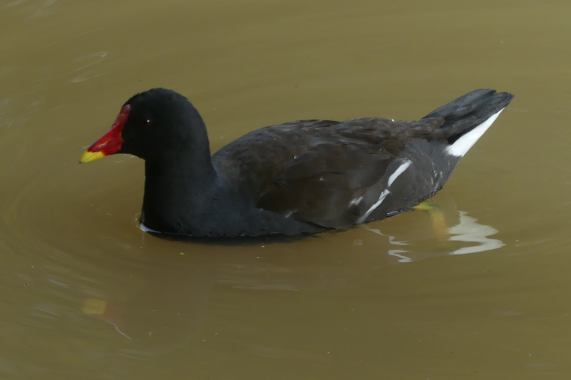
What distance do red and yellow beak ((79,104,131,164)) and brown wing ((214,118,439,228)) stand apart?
54 cm

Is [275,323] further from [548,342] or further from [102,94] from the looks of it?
[102,94]

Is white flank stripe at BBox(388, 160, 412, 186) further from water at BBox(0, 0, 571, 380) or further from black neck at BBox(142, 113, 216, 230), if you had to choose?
black neck at BBox(142, 113, 216, 230)

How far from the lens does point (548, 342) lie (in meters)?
4.86

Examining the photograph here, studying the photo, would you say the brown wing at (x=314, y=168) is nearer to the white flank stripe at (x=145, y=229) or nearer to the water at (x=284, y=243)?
the water at (x=284, y=243)

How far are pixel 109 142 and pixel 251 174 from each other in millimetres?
711

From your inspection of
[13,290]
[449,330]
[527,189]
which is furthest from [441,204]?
[13,290]

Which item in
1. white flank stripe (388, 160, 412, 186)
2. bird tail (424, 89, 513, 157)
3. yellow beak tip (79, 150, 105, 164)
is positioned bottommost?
white flank stripe (388, 160, 412, 186)

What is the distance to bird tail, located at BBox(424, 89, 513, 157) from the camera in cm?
649

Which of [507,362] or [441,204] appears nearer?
[507,362]

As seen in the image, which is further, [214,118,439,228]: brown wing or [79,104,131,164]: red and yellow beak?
[214,118,439,228]: brown wing

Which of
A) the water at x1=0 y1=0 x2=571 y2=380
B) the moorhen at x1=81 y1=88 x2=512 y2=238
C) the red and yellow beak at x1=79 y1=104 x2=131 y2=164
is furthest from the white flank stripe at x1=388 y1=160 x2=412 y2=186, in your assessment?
the red and yellow beak at x1=79 y1=104 x2=131 y2=164

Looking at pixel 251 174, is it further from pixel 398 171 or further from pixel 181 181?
pixel 398 171

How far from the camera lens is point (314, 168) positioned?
602 cm

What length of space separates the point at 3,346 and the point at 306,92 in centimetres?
294
